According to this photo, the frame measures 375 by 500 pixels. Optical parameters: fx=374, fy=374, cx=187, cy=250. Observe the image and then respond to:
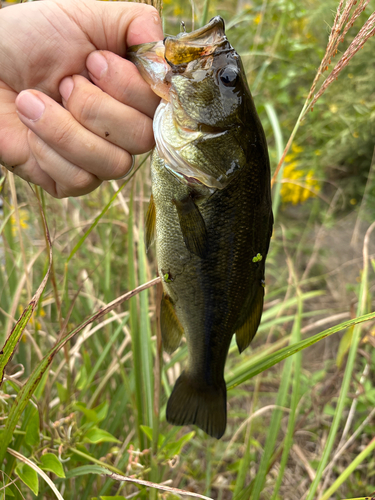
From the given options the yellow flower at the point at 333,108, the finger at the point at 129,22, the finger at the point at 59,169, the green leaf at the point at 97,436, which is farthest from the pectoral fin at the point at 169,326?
the yellow flower at the point at 333,108

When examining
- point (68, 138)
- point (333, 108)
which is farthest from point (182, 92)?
point (333, 108)

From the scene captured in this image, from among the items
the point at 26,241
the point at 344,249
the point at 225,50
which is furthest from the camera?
the point at 344,249

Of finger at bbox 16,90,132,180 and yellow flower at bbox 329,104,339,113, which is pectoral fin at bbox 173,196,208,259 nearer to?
finger at bbox 16,90,132,180

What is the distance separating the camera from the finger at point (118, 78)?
3.36 ft

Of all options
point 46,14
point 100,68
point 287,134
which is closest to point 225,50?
point 100,68

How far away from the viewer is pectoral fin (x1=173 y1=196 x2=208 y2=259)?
3.35 feet

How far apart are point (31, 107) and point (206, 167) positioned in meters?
0.50

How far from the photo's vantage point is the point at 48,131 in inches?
40.0

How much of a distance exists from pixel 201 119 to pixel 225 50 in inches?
7.5

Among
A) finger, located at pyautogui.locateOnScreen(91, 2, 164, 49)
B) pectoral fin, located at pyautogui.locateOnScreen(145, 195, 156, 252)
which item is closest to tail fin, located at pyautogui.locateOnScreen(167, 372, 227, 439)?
pectoral fin, located at pyautogui.locateOnScreen(145, 195, 156, 252)

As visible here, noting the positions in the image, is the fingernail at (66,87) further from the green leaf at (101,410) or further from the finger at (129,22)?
the green leaf at (101,410)

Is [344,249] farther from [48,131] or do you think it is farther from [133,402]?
[48,131]

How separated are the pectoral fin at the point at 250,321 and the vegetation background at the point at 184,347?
0.09m

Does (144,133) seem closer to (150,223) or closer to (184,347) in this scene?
(150,223)
